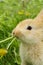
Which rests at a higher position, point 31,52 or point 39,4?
point 39,4

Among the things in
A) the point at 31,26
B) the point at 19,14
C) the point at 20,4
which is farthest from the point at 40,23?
the point at 20,4

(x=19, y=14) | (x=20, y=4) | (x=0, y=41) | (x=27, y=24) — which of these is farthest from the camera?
(x=20, y=4)

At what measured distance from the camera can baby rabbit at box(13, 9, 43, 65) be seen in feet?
10.5

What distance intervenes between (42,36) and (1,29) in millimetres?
1218

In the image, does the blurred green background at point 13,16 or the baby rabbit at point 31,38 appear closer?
the baby rabbit at point 31,38

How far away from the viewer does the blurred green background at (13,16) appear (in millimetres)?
4127

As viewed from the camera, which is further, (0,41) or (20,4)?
(20,4)

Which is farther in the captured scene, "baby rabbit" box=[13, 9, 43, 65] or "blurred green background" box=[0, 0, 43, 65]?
"blurred green background" box=[0, 0, 43, 65]

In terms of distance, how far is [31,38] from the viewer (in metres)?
3.23

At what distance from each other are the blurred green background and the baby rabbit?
688 mm

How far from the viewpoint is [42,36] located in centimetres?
330

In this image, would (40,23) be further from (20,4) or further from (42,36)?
(20,4)

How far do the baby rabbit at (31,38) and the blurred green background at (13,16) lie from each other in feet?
2.26

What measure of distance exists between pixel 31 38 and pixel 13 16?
1774mm
